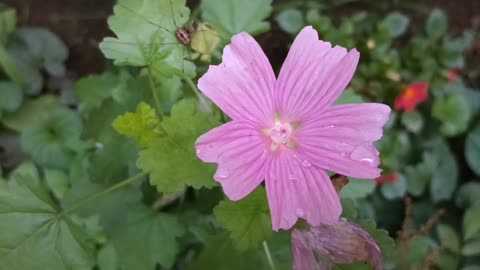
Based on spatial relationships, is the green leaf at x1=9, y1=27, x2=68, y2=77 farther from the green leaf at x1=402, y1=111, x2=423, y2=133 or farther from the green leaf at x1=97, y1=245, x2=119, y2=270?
the green leaf at x1=402, y1=111, x2=423, y2=133

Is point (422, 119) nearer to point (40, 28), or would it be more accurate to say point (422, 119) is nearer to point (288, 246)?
point (288, 246)

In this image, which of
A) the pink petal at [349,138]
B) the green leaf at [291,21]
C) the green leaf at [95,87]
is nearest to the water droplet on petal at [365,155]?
the pink petal at [349,138]

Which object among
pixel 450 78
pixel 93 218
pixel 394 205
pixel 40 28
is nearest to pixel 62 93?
pixel 40 28

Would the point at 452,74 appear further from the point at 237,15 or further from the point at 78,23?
the point at 78,23

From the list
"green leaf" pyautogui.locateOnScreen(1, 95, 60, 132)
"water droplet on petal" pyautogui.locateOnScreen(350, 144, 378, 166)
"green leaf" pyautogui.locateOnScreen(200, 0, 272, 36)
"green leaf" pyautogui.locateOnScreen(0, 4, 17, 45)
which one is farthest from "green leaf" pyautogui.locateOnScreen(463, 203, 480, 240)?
"green leaf" pyautogui.locateOnScreen(0, 4, 17, 45)

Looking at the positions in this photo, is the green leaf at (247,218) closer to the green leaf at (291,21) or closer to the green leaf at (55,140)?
the green leaf at (55,140)

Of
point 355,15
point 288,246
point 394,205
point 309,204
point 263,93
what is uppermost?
point 263,93

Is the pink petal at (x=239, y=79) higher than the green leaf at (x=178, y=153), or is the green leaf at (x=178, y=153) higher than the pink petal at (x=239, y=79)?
the pink petal at (x=239, y=79)
